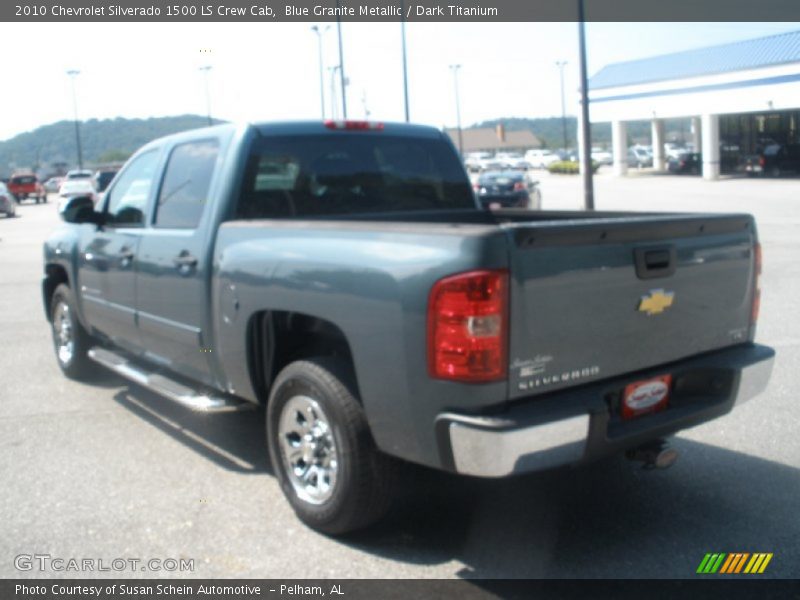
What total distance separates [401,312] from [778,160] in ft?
147

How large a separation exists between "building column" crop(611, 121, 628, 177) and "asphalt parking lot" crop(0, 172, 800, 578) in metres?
46.4

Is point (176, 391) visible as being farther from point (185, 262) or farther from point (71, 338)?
point (71, 338)

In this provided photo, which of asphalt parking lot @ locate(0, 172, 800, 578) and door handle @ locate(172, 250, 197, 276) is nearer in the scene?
asphalt parking lot @ locate(0, 172, 800, 578)

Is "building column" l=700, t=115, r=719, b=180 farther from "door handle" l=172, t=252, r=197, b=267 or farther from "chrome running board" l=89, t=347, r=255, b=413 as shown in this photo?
"door handle" l=172, t=252, r=197, b=267

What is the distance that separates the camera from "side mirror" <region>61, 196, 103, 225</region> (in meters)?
6.26

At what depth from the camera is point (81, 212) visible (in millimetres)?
6262

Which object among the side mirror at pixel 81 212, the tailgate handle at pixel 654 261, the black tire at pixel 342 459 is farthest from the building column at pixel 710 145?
the black tire at pixel 342 459

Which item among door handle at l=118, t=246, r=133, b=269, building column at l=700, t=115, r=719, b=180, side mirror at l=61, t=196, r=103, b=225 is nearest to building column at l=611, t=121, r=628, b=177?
building column at l=700, t=115, r=719, b=180

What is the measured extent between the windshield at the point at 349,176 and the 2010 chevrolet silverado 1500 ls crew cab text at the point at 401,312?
0.01 meters

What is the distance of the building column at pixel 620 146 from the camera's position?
5109 cm

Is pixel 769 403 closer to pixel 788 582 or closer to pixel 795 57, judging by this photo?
pixel 788 582

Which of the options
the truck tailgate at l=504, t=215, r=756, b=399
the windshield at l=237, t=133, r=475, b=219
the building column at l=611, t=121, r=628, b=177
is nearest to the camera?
the truck tailgate at l=504, t=215, r=756, b=399

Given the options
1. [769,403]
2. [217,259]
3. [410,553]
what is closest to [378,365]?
[410,553]

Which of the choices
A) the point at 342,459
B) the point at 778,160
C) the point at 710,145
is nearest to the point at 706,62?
the point at 710,145
